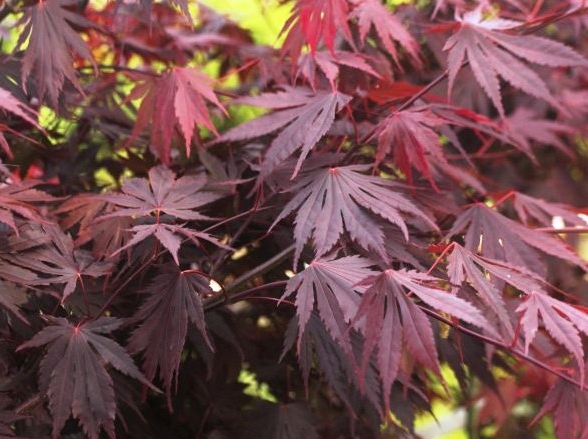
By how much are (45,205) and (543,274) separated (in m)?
0.86

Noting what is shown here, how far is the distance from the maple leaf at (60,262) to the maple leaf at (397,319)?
42 centimetres

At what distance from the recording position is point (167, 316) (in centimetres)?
106

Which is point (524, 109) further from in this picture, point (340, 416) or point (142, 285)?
point (142, 285)

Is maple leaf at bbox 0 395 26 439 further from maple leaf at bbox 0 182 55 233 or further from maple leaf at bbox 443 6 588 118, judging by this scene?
maple leaf at bbox 443 6 588 118

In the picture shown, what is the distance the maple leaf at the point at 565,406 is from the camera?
106 centimetres

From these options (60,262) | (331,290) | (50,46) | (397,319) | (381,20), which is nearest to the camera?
(397,319)

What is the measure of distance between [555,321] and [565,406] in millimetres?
175

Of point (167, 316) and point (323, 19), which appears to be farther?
point (323, 19)

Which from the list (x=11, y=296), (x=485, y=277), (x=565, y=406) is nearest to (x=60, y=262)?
(x=11, y=296)

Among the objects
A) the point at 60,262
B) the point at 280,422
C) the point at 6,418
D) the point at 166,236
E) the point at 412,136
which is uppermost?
the point at 412,136

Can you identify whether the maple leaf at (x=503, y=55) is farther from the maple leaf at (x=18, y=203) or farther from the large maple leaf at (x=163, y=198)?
the maple leaf at (x=18, y=203)

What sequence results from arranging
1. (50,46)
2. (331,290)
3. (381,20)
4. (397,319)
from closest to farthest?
(397,319) < (331,290) < (50,46) < (381,20)

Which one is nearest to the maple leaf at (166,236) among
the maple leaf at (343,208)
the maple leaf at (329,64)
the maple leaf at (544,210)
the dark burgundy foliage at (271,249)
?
the dark burgundy foliage at (271,249)

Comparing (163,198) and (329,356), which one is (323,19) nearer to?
(163,198)
